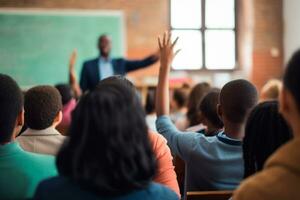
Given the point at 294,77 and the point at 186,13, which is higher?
the point at 186,13

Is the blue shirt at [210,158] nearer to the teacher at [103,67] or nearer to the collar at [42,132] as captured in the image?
the collar at [42,132]

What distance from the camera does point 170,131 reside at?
8.55ft

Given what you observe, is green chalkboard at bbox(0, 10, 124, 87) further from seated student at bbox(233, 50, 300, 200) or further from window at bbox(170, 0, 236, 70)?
seated student at bbox(233, 50, 300, 200)

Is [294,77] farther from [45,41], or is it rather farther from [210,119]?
[45,41]

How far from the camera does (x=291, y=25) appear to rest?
30.6 feet

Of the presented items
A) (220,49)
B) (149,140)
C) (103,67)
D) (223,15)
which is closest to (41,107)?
(149,140)

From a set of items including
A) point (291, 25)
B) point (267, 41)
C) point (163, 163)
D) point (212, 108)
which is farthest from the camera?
point (267, 41)

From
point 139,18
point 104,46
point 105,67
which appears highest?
point 139,18

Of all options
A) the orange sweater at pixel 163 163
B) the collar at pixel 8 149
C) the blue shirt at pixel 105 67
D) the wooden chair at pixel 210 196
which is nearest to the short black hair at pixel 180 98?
the blue shirt at pixel 105 67

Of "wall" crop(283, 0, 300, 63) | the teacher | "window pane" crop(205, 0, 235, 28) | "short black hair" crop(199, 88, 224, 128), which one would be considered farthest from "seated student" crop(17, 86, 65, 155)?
"window pane" crop(205, 0, 235, 28)

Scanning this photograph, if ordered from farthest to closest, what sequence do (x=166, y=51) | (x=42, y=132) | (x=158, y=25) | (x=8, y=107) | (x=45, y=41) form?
(x=158, y=25) → (x=45, y=41) → (x=166, y=51) → (x=42, y=132) → (x=8, y=107)

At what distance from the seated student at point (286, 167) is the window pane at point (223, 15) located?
28.0ft

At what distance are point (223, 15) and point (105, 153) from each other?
8.71m

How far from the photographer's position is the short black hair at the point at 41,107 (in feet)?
8.68
